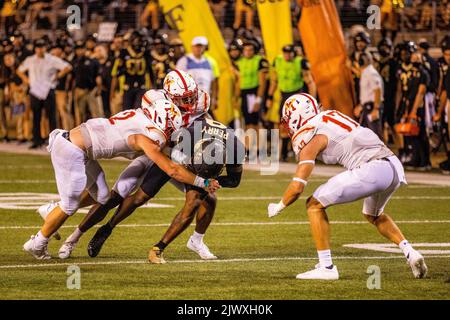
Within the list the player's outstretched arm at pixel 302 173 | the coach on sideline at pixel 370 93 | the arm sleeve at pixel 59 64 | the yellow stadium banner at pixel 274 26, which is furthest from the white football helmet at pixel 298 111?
the arm sleeve at pixel 59 64

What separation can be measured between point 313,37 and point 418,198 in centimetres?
537

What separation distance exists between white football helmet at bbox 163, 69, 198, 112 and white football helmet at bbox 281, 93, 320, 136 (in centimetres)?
119

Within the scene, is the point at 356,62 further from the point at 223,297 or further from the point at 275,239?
the point at 223,297

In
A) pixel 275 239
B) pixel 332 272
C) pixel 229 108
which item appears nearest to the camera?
pixel 332 272

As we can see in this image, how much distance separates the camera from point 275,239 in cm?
1254

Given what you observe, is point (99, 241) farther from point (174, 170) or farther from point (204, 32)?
point (204, 32)

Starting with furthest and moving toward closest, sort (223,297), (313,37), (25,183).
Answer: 1. (313,37)
2. (25,183)
3. (223,297)

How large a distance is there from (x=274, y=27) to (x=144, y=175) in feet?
38.2

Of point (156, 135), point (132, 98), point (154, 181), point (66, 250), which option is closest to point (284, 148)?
point (132, 98)

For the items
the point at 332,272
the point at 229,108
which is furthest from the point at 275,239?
the point at 229,108

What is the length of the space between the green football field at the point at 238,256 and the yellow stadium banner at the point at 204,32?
5532 millimetres

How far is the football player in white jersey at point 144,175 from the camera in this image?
11016 mm

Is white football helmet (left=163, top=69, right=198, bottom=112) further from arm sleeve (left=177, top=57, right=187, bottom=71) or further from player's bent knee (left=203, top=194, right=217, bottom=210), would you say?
arm sleeve (left=177, top=57, right=187, bottom=71)

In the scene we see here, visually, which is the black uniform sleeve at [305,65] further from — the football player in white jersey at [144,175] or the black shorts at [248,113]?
the football player in white jersey at [144,175]
